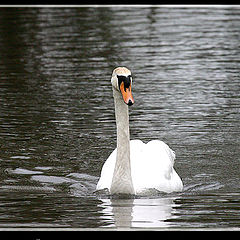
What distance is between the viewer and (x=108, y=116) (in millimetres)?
16219

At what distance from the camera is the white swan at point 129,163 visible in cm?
1079

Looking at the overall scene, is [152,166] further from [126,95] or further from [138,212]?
[138,212]

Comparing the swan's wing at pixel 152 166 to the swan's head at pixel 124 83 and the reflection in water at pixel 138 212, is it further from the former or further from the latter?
the swan's head at pixel 124 83

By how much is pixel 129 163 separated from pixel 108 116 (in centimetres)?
535

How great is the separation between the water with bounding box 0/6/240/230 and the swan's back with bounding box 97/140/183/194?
8.4 inches

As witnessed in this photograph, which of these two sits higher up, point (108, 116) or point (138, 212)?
point (138, 212)

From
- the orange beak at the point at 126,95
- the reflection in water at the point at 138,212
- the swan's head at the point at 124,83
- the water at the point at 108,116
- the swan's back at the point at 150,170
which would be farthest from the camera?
the swan's back at the point at 150,170

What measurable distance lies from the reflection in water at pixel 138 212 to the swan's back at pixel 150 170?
1.31 ft

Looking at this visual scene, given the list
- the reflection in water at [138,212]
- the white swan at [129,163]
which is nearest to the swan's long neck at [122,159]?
the white swan at [129,163]

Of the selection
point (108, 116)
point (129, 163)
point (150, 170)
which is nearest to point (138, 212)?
point (129, 163)

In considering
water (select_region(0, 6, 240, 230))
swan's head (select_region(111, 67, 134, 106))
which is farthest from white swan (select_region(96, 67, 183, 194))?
water (select_region(0, 6, 240, 230))

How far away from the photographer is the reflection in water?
9.25 metres

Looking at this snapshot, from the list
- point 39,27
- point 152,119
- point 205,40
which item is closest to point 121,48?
point 205,40

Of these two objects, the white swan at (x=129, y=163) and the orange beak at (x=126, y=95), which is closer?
the orange beak at (x=126, y=95)
